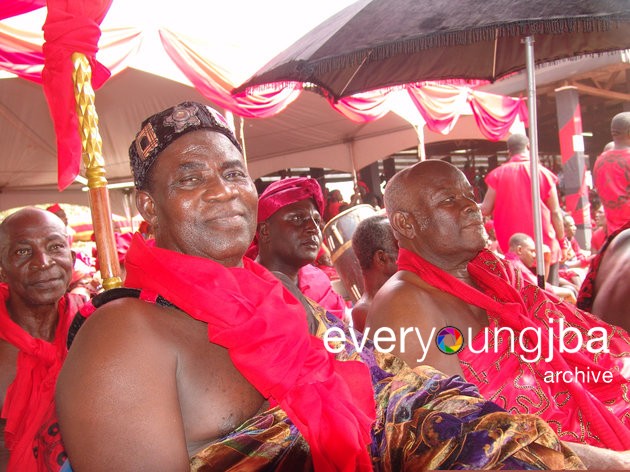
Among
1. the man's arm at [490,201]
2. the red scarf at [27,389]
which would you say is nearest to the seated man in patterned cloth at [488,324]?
the red scarf at [27,389]

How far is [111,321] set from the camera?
51.8 inches

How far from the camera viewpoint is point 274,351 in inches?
55.5

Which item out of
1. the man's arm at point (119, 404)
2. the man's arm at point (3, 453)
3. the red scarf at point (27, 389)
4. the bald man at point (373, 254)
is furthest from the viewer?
the bald man at point (373, 254)

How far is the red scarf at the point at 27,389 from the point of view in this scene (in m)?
2.56

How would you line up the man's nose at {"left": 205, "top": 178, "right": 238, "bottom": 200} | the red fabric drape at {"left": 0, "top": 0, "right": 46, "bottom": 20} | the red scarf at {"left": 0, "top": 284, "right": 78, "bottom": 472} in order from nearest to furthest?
the man's nose at {"left": 205, "top": 178, "right": 238, "bottom": 200} < the red fabric drape at {"left": 0, "top": 0, "right": 46, "bottom": 20} < the red scarf at {"left": 0, "top": 284, "right": 78, "bottom": 472}

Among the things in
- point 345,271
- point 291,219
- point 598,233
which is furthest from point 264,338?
point 598,233

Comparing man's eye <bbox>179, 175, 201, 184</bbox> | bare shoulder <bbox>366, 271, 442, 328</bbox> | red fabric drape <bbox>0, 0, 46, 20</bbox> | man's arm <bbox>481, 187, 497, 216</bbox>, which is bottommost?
bare shoulder <bbox>366, 271, 442, 328</bbox>

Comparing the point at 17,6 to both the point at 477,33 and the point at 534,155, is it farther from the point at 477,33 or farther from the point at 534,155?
the point at 534,155

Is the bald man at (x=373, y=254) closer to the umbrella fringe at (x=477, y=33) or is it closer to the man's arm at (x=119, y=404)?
the umbrella fringe at (x=477, y=33)

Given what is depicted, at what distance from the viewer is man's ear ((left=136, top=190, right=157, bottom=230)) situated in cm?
160

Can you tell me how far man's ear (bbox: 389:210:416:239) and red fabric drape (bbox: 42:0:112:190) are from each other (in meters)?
1.37

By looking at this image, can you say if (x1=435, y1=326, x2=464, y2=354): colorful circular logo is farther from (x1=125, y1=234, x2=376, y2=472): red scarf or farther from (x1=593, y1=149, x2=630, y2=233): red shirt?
(x1=593, y1=149, x2=630, y2=233): red shirt

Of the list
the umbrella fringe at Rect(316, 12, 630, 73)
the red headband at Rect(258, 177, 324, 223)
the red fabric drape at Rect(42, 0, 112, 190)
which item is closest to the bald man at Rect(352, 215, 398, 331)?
the red headband at Rect(258, 177, 324, 223)

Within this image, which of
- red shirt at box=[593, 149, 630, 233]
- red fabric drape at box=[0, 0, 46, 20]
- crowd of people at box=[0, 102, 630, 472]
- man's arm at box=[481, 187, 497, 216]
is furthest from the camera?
man's arm at box=[481, 187, 497, 216]
